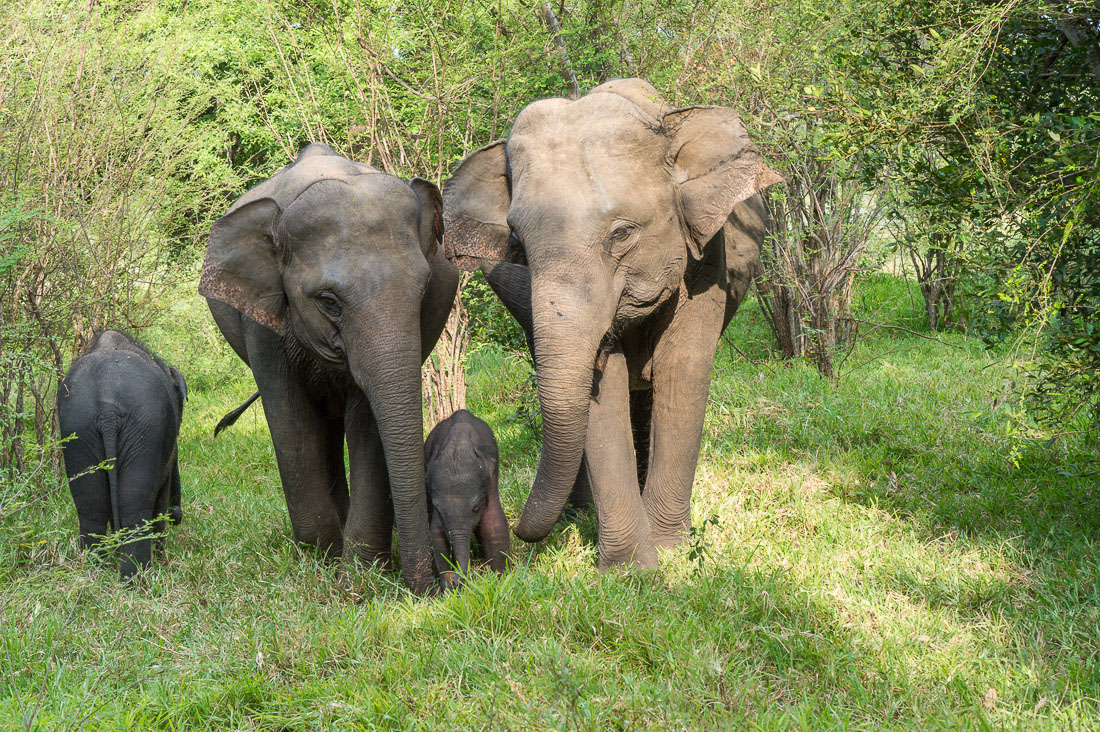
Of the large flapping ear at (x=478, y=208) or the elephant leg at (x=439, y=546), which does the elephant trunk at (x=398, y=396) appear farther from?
the large flapping ear at (x=478, y=208)

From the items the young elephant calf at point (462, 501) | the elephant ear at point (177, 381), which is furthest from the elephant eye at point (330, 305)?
the elephant ear at point (177, 381)

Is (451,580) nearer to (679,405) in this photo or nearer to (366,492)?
(366,492)

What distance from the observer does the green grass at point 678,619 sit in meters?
3.60

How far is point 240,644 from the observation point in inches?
166

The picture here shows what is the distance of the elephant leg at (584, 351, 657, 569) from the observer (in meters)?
4.98

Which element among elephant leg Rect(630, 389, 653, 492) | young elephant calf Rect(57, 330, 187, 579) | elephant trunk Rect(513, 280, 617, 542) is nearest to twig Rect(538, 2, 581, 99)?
elephant leg Rect(630, 389, 653, 492)

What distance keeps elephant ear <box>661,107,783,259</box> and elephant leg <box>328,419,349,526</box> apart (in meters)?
2.60

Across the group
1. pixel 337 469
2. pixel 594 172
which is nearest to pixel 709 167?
pixel 594 172

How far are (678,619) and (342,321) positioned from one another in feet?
7.01

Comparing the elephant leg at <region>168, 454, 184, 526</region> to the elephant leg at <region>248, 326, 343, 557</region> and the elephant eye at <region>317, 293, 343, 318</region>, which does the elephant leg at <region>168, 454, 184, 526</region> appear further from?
the elephant eye at <region>317, 293, 343, 318</region>

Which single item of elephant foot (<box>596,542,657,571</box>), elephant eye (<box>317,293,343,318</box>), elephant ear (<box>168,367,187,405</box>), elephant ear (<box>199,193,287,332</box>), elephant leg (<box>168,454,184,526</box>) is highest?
elephant ear (<box>199,193,287,332</box>)

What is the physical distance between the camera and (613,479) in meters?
5.00

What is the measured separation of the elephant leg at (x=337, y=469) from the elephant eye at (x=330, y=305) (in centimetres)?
137

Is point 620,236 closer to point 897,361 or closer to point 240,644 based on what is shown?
point 240,644
